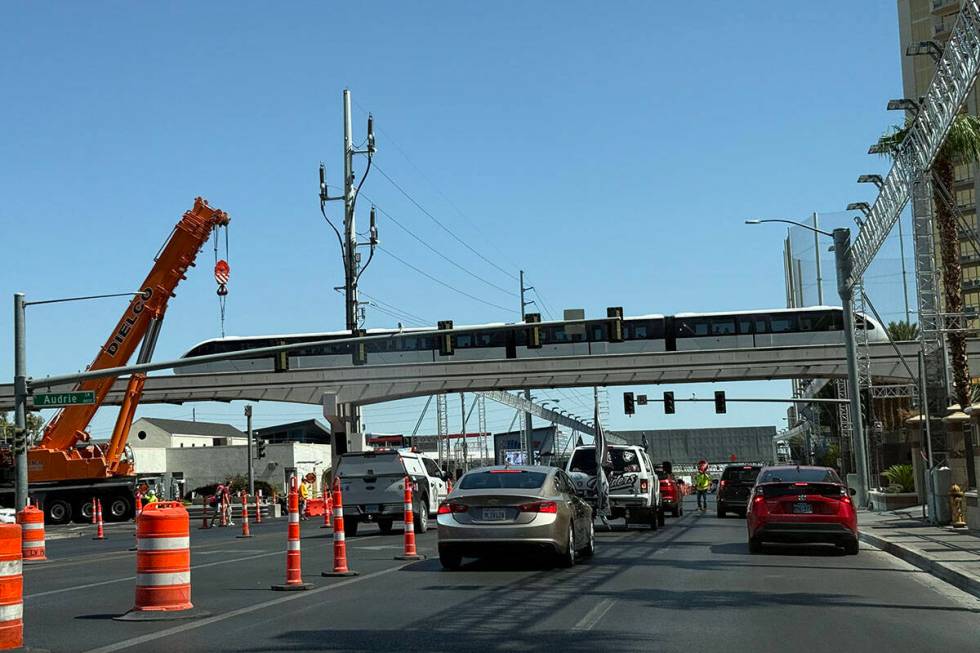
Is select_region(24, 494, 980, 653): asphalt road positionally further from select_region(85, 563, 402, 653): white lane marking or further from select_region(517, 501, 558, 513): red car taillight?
select_region(517, 501, 558, 513): red car taillight

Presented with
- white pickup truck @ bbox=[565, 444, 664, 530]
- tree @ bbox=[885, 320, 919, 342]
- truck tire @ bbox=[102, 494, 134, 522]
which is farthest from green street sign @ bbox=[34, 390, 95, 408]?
tree @ bbox=[885, 320, 919, 342]

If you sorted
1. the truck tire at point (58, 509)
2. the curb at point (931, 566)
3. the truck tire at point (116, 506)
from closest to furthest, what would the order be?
1. the curb at point (931, 566)
2. the truck tire at point (58, 509)
3. the truck tire at point (116, 506)

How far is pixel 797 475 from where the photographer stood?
20672 mm

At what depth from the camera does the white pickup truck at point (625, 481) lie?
2953cm

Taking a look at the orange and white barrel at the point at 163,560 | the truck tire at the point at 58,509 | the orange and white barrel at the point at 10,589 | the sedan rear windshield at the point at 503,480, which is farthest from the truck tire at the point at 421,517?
the truck tire at the point at 58,509

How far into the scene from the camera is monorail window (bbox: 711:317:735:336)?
59656 mm

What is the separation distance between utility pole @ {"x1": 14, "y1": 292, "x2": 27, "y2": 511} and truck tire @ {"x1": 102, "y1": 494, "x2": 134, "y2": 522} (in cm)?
1753

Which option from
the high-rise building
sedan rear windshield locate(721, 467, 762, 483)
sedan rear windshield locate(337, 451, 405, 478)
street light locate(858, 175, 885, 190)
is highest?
the high-rise building

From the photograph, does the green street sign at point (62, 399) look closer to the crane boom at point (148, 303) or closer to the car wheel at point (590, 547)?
the crane boom at point (148, 303)

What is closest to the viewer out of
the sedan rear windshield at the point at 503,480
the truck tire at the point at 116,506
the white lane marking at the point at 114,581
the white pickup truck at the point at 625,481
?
the white lane marking at the point at 114,581

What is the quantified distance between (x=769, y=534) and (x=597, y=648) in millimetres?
11258

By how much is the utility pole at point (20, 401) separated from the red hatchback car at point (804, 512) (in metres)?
19.8

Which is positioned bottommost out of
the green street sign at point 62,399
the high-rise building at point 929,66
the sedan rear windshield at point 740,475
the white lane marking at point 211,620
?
the white lane marking at point 211,620

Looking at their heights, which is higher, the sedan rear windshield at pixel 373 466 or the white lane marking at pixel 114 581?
the sedan rear windshield at pixel 373 466
